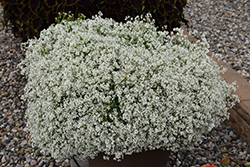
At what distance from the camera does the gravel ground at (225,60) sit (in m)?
2.99

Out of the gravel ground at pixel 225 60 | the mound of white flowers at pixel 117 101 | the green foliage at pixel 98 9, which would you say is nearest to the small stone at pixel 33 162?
the gravel ground at pixel 225 60

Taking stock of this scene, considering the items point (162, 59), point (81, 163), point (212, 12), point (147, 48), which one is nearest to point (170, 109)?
point (162, 59)

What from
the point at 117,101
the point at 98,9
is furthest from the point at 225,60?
the point at 117,101

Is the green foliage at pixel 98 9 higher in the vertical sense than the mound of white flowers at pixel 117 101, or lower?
higher

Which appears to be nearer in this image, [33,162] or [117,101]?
[117,101]

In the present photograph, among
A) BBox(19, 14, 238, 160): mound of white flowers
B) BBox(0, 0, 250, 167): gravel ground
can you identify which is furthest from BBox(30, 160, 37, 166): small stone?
BBox(19, 14, 238, 160): mound of white flowers

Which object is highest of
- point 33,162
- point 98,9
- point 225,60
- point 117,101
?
point 98,9

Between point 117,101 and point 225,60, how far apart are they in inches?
112

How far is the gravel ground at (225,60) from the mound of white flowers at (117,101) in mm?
478

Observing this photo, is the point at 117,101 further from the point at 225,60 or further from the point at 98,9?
the point at 225,60

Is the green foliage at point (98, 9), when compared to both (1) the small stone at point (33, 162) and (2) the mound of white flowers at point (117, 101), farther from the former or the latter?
(1) the small stone at point (33, 162)

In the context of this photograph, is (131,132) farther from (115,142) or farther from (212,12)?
(212,12)

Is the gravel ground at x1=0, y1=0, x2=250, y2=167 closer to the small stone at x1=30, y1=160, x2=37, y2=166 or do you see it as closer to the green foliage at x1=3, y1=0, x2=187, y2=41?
the small stone at x1=30, y1=160, x2=37, y2=166

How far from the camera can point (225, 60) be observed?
442 centimetres
